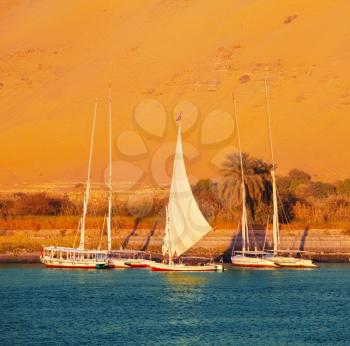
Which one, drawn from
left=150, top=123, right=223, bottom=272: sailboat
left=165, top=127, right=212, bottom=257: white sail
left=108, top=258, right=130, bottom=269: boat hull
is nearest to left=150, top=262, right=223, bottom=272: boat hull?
left=150, top=123, right=223, bottom=272: sailboat

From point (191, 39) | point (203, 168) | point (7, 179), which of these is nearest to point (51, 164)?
point (7, 179)

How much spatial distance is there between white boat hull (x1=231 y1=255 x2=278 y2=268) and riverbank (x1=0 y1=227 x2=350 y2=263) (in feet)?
5.46

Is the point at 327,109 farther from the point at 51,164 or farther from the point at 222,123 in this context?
the point at 51,164

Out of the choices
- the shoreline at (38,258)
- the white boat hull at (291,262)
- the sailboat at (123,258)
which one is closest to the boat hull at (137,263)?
the sailboat at (123,258)

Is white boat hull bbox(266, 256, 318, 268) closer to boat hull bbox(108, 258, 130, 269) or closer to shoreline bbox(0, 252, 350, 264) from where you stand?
shoreline bbox(0, 252, 350, 264)

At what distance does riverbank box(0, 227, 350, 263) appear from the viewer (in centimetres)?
5288

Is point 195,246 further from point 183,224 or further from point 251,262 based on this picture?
point 183,224

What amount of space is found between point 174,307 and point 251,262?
13996 millimetres

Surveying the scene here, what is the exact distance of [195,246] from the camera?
178 feet

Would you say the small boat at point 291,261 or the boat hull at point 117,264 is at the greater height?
the boat hull at point 117,264

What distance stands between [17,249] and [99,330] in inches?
868

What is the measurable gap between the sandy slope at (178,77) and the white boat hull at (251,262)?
24711 mm

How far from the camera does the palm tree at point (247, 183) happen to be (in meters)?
56.6

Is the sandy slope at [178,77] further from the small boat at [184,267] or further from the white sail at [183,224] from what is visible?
the small boat at [184,267]
